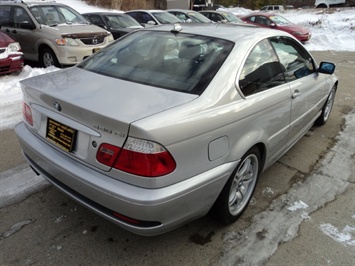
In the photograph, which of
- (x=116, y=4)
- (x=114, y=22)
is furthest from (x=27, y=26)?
(x=116, y=4)

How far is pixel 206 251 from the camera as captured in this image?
2.43m

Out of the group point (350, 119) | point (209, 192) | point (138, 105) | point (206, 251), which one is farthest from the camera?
point (350, 119)

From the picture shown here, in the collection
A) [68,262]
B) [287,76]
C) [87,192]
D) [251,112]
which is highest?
[287,76]

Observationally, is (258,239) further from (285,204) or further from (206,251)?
(285,204)

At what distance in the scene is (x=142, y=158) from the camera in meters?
1.92

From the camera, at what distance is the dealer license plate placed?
2.20 meters

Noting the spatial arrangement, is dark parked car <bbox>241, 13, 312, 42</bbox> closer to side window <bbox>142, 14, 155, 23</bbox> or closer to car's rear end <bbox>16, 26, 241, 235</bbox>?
side window <bbox>142, 14, 155, 23</bbox>

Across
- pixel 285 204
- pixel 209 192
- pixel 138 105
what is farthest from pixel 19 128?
pixel 285 204

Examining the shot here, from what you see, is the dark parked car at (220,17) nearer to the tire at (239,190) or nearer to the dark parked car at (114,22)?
the dark parked car at (114,22)

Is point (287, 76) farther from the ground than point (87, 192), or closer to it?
farther from the ground

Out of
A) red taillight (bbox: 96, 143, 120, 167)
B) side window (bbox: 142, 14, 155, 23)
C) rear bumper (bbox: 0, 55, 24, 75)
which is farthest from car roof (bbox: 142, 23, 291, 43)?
side window (bbox: 142, 14, 155, 23)

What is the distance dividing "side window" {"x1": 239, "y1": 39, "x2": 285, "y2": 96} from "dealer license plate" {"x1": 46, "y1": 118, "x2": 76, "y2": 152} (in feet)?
4.24

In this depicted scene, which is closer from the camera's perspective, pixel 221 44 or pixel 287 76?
pixel 221 44

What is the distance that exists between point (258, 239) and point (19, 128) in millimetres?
2170
